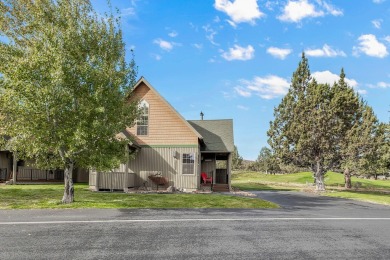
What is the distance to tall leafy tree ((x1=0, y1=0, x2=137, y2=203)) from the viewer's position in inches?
519

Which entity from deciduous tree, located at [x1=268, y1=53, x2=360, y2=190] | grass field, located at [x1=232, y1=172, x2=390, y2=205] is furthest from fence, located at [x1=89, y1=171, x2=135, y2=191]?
deciduous tree, located at [x1=268, y1=53, x2=360, y2=190]

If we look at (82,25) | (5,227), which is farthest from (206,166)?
(5,227)

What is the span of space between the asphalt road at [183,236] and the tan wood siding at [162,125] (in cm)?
1248

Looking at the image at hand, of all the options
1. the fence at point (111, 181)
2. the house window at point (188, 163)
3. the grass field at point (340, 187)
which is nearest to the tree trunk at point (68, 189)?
the fence at point (111, 181)

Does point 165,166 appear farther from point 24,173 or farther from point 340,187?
point 340,187

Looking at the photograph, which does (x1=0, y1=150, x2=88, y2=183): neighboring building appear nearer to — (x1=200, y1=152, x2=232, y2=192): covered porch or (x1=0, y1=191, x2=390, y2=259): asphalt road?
(x1=200, y1=152, x2=232, y2=192): covered porch

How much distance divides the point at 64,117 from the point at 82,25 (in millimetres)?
4615

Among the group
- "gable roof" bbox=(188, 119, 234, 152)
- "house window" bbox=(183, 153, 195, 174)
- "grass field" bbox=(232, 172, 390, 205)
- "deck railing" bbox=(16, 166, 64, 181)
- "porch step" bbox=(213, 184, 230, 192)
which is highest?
"gable roof" bbox=(188, 119, 234, 152)

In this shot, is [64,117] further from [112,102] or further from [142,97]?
[142,97]

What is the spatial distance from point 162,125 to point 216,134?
6.12 metres

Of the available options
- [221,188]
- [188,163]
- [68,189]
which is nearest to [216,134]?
[221,188]

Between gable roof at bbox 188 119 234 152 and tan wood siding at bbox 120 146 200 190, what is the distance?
2.80 m

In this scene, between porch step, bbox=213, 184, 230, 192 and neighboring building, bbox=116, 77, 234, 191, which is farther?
porch step, bbox=213, 184, 230, 192

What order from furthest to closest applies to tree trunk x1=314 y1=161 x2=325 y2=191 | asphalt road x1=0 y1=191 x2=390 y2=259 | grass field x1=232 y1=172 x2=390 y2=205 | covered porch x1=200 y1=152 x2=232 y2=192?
tree trunk x1=314 y1=161 x2=325 y2=191 → covered porch x1=200 y1=152 x2=232 y2=192 → grass field x1=232 y1=172 x2=390 y2=205 → asphalt road x1=0 y1=191 x2=390 y2=259
